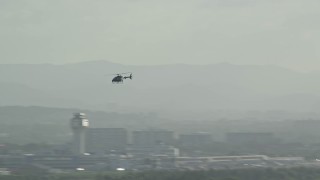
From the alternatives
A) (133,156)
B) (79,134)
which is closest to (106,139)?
(79,134)

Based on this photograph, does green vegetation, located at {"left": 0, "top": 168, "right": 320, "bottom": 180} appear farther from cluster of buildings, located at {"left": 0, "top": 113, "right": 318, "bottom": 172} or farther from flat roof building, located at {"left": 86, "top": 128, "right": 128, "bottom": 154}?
flat roof building, located at {"left": 86, "top": 128, "right": 128, "bottom": 154}

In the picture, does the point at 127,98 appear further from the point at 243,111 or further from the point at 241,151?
the point at 241,151

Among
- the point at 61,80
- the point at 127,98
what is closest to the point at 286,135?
the point at 127,98

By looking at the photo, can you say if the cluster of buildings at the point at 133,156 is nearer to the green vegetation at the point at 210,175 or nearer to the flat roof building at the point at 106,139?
the flat roof building at the point at 106,139

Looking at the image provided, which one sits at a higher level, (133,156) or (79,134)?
(79,134)

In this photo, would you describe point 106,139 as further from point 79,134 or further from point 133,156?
point 133,156

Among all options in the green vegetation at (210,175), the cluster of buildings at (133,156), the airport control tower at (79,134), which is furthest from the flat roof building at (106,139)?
the green vegetation at (210,175)

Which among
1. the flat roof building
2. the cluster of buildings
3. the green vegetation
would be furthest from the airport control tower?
the green vegetation
